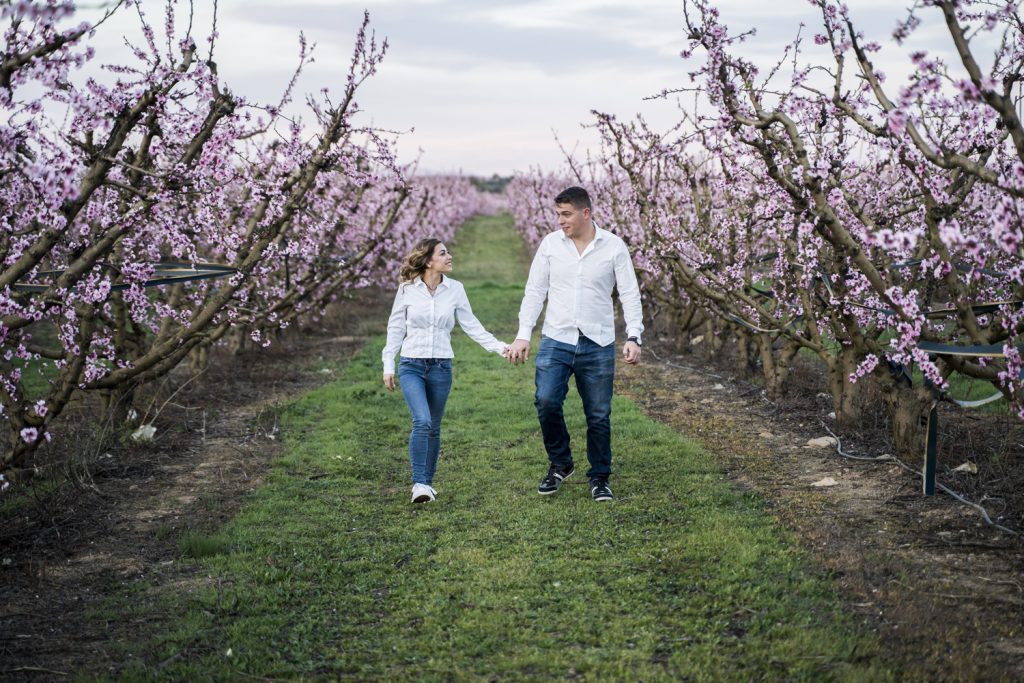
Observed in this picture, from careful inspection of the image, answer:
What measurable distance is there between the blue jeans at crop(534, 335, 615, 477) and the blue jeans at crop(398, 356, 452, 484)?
0.75m

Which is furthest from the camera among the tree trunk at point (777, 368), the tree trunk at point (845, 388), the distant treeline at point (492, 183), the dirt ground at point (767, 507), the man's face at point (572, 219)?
the distant treeline at point (492, 183)

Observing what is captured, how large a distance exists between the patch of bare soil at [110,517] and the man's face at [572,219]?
320 centimetres

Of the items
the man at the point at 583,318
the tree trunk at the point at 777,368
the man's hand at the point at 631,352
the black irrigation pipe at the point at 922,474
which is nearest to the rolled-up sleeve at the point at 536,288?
the man at the point at 583,318

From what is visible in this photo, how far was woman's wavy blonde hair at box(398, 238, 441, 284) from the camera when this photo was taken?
6.86 metres

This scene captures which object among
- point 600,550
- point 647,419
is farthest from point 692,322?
point 600,550

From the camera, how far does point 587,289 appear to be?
659cm

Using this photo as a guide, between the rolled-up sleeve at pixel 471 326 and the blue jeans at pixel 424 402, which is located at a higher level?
the rolled-up sleeve at pixel 471 326

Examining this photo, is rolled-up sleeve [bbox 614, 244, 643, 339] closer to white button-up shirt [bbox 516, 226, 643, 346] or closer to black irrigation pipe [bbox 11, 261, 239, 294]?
white button-up shirt [bbox 516, 226, 643, 346]

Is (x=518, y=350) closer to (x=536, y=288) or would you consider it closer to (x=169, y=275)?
(x=536, y=288)

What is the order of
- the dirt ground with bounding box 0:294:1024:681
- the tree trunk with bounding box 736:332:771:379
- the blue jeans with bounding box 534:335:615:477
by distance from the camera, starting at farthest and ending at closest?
the tree trunk with bounding box 736:332:771:379 → the blue jeans with bounding box 534:335:615:477 → the dirt ground with bounding box 0:294:1024:681

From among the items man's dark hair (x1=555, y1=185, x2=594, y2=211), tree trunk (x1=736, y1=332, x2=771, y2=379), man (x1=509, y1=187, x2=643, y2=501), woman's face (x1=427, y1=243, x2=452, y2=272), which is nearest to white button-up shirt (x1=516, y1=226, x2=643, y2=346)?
man (x1=509, y1=187, x2=643, y2=501)

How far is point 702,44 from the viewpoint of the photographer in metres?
6.09

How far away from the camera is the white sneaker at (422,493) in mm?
6836

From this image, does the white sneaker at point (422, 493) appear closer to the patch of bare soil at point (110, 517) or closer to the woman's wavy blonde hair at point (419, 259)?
the patch of bare soil at point (110, 517)
